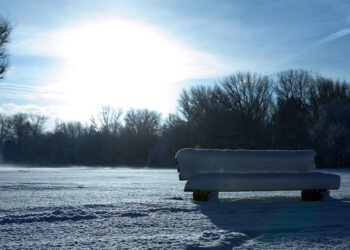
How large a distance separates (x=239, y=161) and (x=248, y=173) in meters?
0.35

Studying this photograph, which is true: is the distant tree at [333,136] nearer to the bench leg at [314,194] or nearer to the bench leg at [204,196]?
the bench leg at [314,194]

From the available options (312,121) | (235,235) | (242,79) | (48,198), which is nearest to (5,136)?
(242,79)

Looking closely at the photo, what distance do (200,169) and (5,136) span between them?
234ft

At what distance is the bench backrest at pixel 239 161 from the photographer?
8516mm

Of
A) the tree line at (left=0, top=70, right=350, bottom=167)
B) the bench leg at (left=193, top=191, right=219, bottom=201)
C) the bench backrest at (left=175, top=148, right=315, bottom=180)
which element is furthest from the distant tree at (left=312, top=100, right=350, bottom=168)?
the bench leg at (left=193, top=191, right=219, bottom=201)

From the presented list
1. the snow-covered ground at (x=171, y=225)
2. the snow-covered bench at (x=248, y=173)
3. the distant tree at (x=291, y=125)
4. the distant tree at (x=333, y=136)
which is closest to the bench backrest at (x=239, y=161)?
the snow-covered bench at (x=248, y=173)

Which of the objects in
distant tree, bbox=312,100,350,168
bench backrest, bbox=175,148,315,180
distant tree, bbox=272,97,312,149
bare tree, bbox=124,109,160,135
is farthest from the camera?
bare tree, bbox=124,109,160,135

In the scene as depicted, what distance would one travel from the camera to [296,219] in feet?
19.3

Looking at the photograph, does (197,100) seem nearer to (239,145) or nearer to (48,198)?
(239,145)

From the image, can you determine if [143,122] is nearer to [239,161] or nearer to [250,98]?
[250,98]

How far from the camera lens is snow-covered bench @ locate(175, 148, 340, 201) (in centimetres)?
822

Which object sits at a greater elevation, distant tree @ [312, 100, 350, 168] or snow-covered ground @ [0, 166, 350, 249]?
distant tree @ [312, 100, 350, 168]

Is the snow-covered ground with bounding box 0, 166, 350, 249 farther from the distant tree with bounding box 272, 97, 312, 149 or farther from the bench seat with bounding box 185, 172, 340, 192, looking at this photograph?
the distant tree with bounding box 272, 97, 312, 149

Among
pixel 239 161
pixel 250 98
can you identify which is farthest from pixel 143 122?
pixel 239 161
